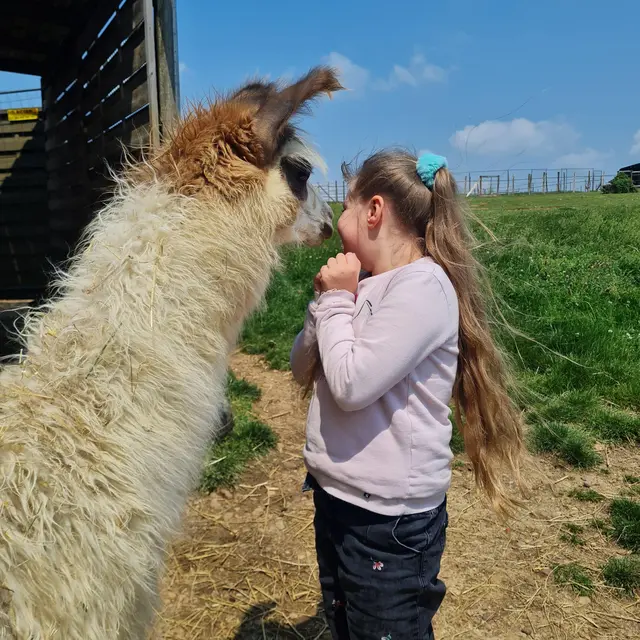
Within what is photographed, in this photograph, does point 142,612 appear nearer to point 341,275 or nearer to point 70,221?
point 341,275

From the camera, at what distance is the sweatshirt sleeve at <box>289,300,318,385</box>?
172 centimetres

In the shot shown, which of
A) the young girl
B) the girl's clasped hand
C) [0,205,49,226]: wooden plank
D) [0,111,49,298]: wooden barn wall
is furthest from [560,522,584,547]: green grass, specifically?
[0,205,49,226]: wooden plank

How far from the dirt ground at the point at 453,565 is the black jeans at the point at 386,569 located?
100 centimetres

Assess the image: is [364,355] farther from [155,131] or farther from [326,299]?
[155,131]

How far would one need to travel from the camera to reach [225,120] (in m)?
1.61

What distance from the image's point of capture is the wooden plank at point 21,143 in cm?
848

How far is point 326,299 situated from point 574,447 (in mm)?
2751

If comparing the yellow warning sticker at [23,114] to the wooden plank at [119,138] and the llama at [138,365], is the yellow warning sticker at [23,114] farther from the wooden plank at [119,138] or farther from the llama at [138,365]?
the llama at [138,365]

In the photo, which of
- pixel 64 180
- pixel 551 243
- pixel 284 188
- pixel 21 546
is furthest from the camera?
pixel 551 243

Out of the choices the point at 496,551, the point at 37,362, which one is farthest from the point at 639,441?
the point at 37,362

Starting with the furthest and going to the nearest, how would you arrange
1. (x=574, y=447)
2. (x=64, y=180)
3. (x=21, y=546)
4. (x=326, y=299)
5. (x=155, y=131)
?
(x=64, y=180) → (x=574, y=447) → (x=155, y=131) → (x=326, y=299) → (x=21, y=546)

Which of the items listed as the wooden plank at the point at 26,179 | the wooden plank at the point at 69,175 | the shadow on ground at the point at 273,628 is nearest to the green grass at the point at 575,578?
the shadow on ground at the point at 273,628

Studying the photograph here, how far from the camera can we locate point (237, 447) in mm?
3861

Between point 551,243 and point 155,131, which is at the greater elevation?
point 155,131
